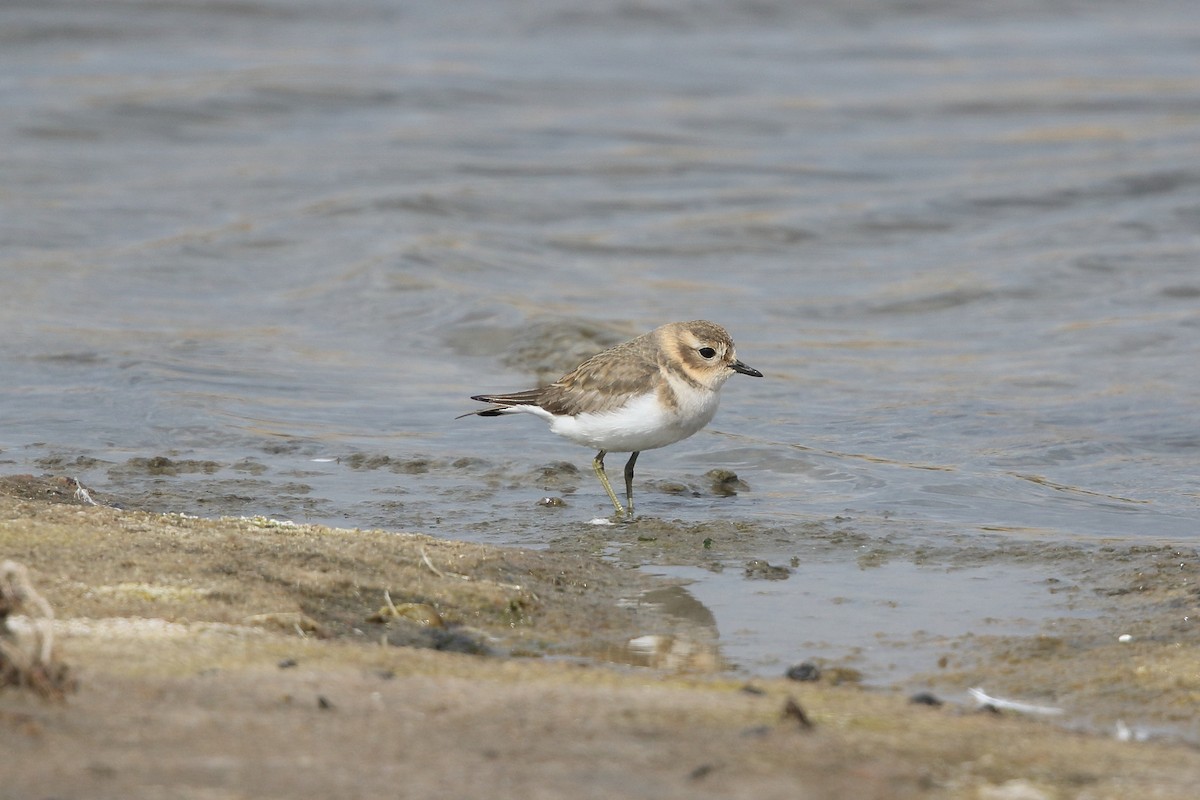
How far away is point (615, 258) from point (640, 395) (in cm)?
754

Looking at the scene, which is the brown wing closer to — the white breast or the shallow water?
the white breast

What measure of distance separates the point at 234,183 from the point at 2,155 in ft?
9.72

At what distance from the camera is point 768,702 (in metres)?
4.55

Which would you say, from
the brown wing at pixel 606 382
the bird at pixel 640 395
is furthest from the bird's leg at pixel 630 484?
the brown wing at pixel 606 382

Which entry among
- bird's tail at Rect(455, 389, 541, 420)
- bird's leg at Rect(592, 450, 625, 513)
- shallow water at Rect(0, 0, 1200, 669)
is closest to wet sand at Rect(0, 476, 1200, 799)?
shallow water at Rect(0, 0, 1200, 669)

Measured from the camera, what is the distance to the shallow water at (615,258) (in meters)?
8.97

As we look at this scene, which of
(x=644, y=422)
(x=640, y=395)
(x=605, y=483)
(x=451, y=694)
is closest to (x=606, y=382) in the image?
(x=640, y=395)

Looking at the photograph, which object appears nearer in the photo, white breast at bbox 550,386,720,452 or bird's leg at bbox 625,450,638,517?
white breast at bbox 550,386,720,452

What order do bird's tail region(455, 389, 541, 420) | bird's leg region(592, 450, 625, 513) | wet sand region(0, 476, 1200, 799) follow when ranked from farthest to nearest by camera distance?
bird's tail region(455, 389, 541, 420) → bird's leg region(592, 450, 625, 513) → wet sand region(0, 476, 1200, 799)

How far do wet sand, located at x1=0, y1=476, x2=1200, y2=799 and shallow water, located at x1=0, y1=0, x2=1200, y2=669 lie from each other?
817mm

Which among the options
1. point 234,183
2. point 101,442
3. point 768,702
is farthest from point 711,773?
point 234,183

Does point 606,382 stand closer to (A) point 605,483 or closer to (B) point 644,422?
(B) point 644,422

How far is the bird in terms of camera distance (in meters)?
8.41

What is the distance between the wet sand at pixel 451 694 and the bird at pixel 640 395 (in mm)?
2021
